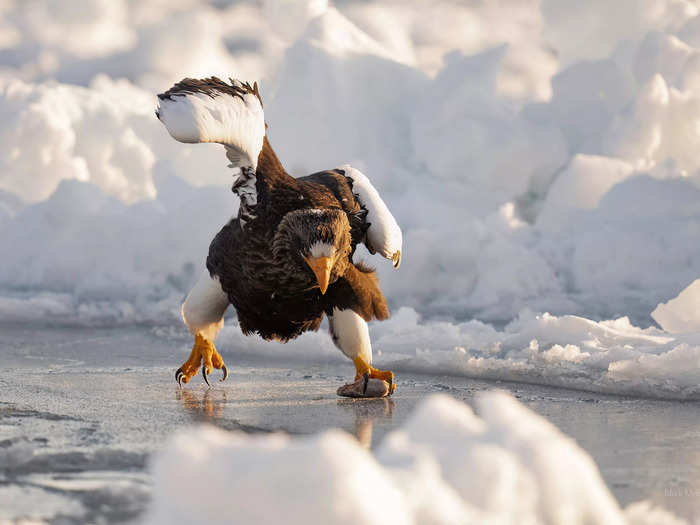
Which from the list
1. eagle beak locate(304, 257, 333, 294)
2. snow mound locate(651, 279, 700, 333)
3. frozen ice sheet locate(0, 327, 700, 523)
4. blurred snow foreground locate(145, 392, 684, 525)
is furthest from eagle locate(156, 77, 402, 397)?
snow mound locate(651, 279, 700, 333)

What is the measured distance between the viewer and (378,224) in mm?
4891

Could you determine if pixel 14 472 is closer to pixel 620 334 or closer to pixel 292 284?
pixel 292 284

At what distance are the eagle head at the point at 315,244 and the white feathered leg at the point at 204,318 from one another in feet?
2.46

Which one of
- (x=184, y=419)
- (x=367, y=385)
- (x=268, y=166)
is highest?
(x=268, y=166)

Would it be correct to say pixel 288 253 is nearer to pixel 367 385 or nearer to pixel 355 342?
pixel 355 342

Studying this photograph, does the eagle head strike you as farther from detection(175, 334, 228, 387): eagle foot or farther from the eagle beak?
detection(175, 334, 228, 387): eagle foot

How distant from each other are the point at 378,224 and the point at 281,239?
0.69 meters

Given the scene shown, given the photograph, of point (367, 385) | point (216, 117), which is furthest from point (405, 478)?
point (216, 117)

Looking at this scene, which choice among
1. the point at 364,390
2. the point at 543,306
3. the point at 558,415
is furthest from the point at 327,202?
the point at 543,306

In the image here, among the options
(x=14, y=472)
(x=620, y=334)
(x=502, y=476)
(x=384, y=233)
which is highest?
(x=384, y=233)

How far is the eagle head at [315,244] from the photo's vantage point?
4250 millimetres

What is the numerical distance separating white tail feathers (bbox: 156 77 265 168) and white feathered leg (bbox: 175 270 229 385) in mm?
803

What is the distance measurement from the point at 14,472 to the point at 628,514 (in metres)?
1.77

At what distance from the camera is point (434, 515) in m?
1.72
